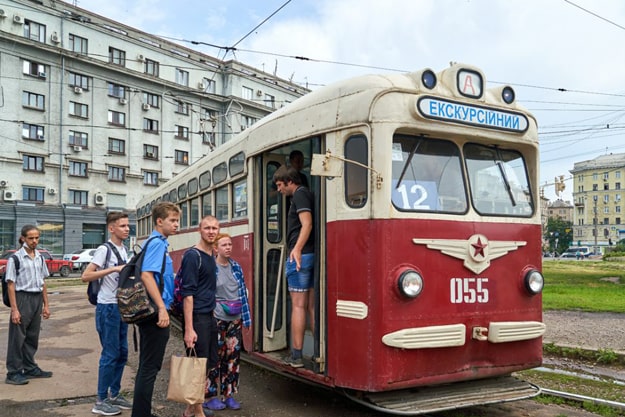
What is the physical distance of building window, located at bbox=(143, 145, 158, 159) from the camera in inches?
1630

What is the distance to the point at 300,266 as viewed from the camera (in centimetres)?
541

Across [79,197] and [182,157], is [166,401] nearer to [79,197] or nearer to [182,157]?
[79,197]

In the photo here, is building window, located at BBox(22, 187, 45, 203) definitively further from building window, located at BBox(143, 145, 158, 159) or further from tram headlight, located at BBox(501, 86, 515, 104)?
tram headlight, located at BBox(501, 86, 515, 104)

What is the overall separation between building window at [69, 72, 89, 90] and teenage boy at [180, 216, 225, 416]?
35251mm

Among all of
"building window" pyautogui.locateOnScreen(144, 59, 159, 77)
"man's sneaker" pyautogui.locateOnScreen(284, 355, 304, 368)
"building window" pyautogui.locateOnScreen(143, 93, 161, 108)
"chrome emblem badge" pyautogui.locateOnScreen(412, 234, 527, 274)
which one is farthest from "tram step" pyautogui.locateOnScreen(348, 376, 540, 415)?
"building window" pyautogui.locateOnScreen(144, 59, 159, 77)

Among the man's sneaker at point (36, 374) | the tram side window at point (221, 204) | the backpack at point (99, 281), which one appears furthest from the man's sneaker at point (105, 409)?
the tram side window at point (221, 204)

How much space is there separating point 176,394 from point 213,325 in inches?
28.1

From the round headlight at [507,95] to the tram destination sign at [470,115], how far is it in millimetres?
142

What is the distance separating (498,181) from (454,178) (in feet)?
1.90

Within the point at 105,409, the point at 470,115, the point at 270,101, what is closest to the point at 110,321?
the point at 105,409

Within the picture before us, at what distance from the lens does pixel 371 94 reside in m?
4.87

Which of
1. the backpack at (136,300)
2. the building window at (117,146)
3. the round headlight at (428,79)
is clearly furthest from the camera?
the building window at (117,146)

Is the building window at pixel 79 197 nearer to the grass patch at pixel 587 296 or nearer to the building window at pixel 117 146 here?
the building window at pixel 117 146

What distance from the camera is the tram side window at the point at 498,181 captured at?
17.4 feet
